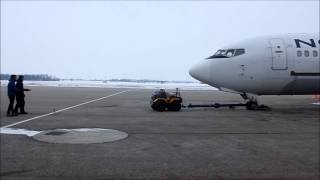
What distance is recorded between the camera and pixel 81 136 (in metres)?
11.1

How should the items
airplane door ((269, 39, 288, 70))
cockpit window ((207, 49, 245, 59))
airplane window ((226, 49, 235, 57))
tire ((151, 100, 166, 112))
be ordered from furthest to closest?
airplane window ((226, 49, 235, 57)) → cockpit window ((207, 49, 245, 59)) → tire ((151, 100, 166, 112)) → airplane door ((269, 39, 288, 70))

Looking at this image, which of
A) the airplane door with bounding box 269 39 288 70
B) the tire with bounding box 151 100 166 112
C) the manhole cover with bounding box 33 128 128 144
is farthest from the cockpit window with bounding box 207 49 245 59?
the manhole cover with bounding box 33 128 128 144

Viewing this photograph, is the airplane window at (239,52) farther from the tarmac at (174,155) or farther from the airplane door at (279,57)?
Result: the tarmac at (174,155)

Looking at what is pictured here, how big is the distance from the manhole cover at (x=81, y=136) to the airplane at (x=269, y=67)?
30.4 ft

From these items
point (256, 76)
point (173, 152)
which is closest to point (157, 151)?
point (173, 152)

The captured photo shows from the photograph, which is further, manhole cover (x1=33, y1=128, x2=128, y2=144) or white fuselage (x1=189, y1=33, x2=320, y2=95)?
white fuselage (x1=189, y1=33, x2=320, y2=95)

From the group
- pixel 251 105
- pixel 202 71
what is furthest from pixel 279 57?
pixel 202 71

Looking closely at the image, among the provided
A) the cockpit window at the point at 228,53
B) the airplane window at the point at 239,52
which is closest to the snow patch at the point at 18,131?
the cockpit window at the point at 228,53

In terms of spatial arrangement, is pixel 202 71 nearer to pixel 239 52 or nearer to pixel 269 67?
pixel 239 52

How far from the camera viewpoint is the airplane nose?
2055 centimetres

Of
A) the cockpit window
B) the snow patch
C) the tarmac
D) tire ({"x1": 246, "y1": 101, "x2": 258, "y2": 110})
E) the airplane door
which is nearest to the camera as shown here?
the tarmac

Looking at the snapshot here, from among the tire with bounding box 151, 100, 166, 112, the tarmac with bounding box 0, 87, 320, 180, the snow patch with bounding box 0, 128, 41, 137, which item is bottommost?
the tarmac with bounding box 0, 87, 320, 180

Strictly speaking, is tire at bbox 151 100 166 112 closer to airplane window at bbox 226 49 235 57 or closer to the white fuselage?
the white fuselage

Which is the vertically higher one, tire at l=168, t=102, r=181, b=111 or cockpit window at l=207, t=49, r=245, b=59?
cockpit window at l=207, t=49, r=245, b=59
